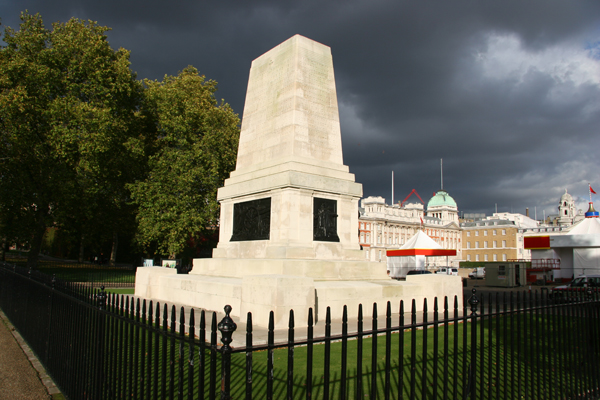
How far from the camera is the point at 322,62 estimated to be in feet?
50.1

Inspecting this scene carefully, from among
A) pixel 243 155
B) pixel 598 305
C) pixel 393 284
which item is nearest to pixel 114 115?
pixel 243 155

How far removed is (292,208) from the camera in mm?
12930

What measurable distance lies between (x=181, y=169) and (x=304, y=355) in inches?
934

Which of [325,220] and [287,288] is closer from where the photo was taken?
[287,288]

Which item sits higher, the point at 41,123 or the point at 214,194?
the point at 41,123

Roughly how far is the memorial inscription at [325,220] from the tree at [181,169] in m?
16.0

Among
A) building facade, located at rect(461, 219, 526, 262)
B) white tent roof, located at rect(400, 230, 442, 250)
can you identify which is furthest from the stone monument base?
building facade, located at rect(461, 219, 526, 262)

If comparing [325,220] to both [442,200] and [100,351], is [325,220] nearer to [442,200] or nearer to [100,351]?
[100,351]

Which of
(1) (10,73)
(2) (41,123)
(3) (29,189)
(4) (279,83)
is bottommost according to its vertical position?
(3) (29,189)

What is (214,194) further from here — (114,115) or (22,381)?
(22,381)

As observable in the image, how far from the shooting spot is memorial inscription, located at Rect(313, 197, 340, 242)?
13516 mm

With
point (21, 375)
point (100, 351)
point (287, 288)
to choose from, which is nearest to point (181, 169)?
point (287, 288)

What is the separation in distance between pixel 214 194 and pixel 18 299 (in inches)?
803

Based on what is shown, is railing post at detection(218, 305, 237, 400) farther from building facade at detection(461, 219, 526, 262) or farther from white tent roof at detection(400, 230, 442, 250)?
building facade at detection(461, 219, 526, 262)
